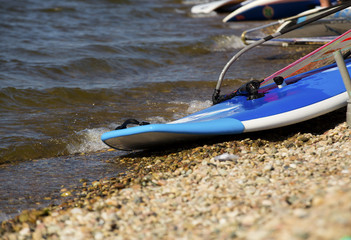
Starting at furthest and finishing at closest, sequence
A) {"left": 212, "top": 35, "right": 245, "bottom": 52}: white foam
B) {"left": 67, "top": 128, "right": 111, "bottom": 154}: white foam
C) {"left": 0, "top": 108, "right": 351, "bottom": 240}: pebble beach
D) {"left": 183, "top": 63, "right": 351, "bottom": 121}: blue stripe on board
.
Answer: {"left": 212, "top": 35, "right": 245, "bottom": 52}: white foam → {"left": 67, "top": 128, "right": 111, "bottom": 154}: white foam → {"left": 183, "top": 63, "right": 351, "bottom": 121}: blue stripe on board → {"left": 0, "top": 108, "right": 351, "bottom": 240}: pebble beach

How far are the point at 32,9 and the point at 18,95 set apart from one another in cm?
713

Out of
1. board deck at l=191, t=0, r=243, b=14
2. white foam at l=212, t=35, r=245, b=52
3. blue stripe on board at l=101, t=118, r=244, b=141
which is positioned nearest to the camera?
blue stripe on board at l=101, t=118, r=244, b=141

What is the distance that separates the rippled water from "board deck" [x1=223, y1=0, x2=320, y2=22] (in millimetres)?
255

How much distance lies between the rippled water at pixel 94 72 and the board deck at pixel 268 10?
0.26m

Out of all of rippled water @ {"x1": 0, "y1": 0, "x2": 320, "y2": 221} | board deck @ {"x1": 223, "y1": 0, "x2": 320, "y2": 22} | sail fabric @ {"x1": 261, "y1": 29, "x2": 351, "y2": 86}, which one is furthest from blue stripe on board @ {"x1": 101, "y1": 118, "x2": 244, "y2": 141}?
board deck @ {"x1": 223, "y1": 0, "x2": 320, "y2": 22}

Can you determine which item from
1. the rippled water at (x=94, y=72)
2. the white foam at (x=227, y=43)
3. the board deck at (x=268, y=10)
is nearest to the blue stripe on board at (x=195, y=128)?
the rippled water at (x=94, y=72)

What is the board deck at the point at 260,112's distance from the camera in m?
3.75

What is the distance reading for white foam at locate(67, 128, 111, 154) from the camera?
4.70 m

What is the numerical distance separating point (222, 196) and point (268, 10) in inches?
348

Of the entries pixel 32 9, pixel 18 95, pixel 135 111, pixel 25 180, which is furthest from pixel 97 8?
pixel 25 180

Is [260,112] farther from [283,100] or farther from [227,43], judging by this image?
[227,43]

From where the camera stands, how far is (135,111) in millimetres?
5859

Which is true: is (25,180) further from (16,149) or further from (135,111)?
(135,111)

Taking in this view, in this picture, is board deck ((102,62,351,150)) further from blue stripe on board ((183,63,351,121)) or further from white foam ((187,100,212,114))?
white foam ((187,100,212,114))
